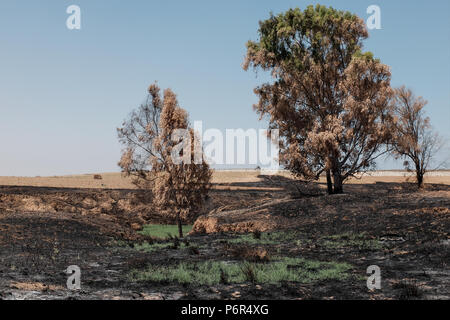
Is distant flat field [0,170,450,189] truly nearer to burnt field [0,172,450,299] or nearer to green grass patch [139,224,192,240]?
green grass patch [139,224,192,240]

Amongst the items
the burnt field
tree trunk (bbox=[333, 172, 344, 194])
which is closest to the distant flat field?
tree trunk (bbox=[333, 172, 344, 194])

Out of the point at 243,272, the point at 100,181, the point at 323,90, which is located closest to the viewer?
the point at 243,272

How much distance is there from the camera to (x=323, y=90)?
923 inches

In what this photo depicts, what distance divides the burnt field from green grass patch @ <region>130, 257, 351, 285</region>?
23 millimetres

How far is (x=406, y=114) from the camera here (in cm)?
3519

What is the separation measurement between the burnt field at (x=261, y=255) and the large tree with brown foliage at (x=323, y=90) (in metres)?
2.43

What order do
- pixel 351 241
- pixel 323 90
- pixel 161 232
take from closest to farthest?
pixel 351 241 → pixel 323 90 → pixel 161 232

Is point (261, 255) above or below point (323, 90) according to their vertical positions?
below

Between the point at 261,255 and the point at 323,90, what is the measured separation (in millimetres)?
15013

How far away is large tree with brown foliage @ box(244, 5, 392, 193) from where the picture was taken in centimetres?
2222

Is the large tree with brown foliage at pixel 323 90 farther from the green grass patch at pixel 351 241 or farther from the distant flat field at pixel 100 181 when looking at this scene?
the distant flat field at pixel 100 181

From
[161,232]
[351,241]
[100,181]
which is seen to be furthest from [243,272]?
[100,181]

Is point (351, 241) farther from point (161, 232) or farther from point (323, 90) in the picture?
point (161, 232)
